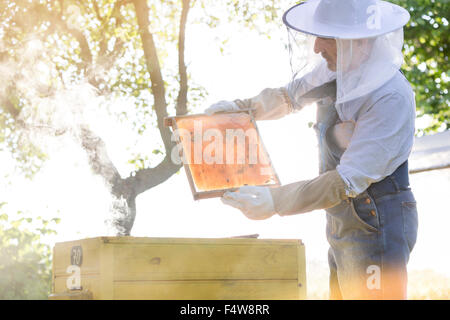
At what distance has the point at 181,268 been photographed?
2229mm

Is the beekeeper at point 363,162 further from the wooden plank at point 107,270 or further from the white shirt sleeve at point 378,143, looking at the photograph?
the wooden plank at point 107,270

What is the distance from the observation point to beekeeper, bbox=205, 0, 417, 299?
6.70ft

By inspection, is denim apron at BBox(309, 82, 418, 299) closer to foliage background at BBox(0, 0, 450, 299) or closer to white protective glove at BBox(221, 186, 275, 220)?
white protective glove at BBox(221, 186, 275, 220)

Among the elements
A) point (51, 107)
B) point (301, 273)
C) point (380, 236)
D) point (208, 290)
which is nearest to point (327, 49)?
point (380, 236)

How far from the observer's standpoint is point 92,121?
7633 millimetres

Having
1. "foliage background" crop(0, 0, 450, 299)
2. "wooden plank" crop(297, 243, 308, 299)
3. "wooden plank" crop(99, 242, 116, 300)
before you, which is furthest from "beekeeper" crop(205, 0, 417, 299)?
"foliage background" crop(0, 0, 450, 299)

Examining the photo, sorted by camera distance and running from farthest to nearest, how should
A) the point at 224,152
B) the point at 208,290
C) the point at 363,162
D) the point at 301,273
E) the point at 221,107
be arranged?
1. the point at 221,107
2. the point at 224,152
3. the point at 301,273
4. the point at 208,290
5. the point at 363,162

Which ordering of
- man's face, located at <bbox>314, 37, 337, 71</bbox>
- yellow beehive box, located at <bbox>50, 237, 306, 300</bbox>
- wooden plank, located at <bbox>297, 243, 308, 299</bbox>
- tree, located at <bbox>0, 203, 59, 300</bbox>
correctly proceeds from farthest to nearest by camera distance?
tree, located at <bbox>0, 203, 59, 300</bbox> < wooden plank, located at <bbox>297, 243, 308, 299</bbox> < man's face, located at <bbox>314, 37, 337, 71</bbox> < yellow beehive box, located at <bbox>50, 237, 306, 300</bbox>

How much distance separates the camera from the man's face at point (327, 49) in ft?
7.38

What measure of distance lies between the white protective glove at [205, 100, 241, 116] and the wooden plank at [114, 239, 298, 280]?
736 mm

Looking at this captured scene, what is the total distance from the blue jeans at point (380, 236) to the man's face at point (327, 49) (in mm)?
526

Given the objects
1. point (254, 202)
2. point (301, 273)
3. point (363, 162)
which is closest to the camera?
point (363, 162)

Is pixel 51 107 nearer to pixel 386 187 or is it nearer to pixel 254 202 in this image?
pixel 254 202

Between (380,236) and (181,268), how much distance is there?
0.80 metres
